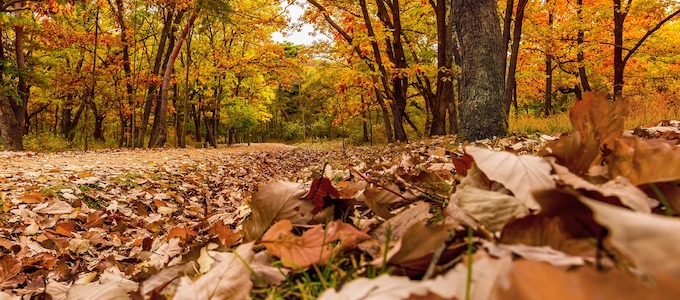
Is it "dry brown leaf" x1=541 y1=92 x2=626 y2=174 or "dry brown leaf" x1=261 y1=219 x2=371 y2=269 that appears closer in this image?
"dry brown leaf" x1=261 y1=219 x2=371 y2=269

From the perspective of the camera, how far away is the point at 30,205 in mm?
3916

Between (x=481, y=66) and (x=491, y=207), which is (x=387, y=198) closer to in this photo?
(x=491, y=207)

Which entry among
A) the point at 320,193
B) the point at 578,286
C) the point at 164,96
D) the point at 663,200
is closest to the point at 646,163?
the point at 663,200

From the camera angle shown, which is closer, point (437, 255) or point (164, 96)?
point (437, 255)

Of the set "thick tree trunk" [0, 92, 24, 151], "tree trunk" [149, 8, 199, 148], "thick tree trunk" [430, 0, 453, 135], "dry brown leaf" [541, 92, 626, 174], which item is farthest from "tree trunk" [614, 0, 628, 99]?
"thick tree trunk" [0, 92, 24, 151]

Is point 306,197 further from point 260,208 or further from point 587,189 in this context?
point 587,189

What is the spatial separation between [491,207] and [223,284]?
0.46 m

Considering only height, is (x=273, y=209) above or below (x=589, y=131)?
below

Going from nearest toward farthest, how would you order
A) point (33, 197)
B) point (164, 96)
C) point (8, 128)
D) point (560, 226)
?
point (560, 226), point (33, 197), point (8, 128), point (164, 96)

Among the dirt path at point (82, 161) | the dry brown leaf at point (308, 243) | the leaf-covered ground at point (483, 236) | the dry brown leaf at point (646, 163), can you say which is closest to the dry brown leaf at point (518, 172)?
the leaf-covered ground at point (483, 236)

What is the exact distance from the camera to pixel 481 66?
15.0ft

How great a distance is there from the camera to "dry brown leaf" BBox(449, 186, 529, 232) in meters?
0.67

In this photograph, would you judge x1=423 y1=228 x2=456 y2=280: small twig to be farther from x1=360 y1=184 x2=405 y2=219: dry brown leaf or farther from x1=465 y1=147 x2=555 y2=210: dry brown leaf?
x1=360 y1=184 x2=405 y2=219: dry brown leaf

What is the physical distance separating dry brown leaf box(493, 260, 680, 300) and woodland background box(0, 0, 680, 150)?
4.54 metres
